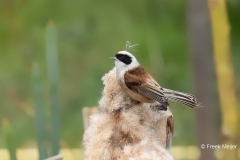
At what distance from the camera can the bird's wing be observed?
0.51 metres

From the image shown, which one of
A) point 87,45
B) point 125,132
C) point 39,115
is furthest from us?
point 87,45

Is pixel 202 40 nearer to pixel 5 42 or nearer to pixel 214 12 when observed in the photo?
pixel 214 12

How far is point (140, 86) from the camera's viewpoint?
58 centimetres

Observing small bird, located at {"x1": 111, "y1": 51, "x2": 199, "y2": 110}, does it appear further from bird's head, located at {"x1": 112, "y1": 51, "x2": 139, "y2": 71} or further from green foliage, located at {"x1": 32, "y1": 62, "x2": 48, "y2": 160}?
green foliage, located at {"x1": 32, "y1": 62, "x2": 48, "y2": 160}

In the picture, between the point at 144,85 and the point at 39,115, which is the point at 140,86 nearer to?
the point at 144,85

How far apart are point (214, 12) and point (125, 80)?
0.25 m

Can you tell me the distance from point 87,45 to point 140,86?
88 cm

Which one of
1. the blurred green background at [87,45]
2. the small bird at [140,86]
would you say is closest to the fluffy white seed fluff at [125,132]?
the small bird at [140,86]

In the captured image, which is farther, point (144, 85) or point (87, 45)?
point (87, 45)

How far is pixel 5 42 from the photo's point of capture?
4.86ft

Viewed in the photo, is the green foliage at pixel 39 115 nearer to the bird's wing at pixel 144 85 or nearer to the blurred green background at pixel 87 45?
the bird's wing at pixel 144 85

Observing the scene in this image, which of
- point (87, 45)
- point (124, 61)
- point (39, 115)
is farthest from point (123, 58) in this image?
point (87, 45)

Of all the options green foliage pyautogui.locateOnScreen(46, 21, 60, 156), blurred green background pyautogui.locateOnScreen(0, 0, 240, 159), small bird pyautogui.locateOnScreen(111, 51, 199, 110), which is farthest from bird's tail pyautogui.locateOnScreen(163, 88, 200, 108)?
blurred green background pyautogui.locateOnScreen(0, 0, 240, 159)

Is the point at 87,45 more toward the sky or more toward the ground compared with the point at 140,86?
more toward the sky
